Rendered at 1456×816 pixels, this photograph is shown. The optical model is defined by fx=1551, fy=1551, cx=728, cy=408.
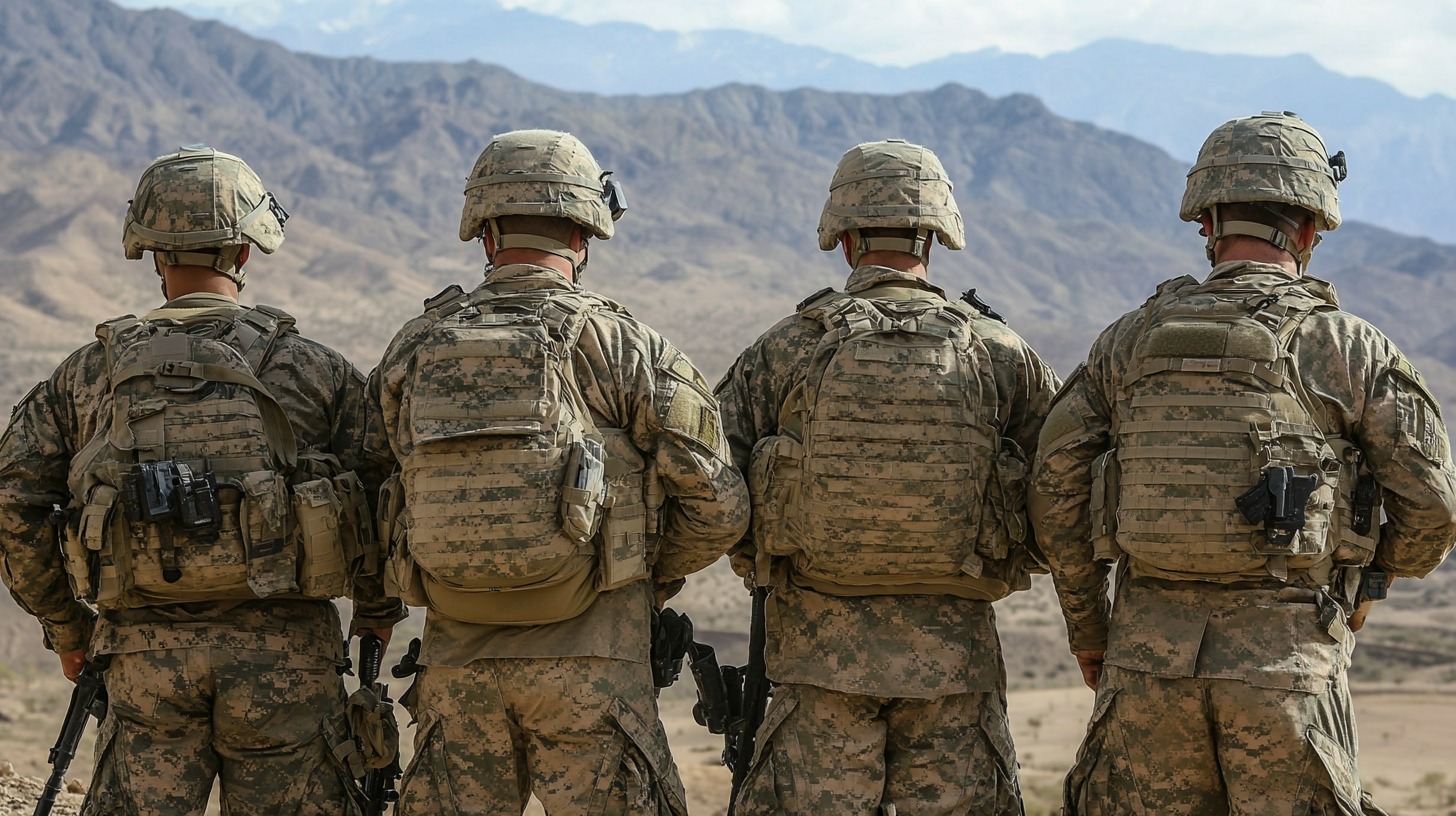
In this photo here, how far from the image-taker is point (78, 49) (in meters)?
137

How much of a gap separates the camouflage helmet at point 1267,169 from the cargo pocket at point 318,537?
3.05m

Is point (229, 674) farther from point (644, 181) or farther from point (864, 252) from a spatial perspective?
point (644, 181)

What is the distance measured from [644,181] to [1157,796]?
11120cm

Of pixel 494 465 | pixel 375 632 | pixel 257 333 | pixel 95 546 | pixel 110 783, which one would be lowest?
pixel 110 783

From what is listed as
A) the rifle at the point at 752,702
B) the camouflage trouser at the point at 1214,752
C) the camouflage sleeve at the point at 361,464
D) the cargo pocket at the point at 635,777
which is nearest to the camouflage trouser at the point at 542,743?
the cargo pocket at the point at 635,777

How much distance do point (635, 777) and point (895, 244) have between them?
2.13 metres

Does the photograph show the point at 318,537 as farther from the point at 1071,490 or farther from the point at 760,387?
the point at 1071,490

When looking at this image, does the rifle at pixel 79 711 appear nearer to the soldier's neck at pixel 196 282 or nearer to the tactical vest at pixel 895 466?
the soldier's neck at pixel 196 282

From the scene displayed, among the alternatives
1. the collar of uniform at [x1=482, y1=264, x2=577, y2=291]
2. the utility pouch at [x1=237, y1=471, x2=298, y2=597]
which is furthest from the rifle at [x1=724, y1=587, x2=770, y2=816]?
the utility pouch at [x1=237, y1=471, x2=298, y2=597]

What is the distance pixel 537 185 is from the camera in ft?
17.2

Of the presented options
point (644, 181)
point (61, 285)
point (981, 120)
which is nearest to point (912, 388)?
point (61, 285)

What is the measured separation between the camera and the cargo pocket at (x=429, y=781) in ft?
16.6

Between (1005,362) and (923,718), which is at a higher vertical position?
(1005,362)

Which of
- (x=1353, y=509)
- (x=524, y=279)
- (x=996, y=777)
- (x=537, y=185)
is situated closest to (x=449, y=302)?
(x=524, y=279)
